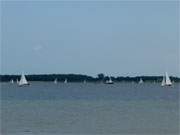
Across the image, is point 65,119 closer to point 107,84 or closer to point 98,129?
point 98,129

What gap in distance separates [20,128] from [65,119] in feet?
20.9

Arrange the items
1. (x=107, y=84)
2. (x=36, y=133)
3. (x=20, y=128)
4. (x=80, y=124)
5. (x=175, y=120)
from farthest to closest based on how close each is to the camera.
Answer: (x=107, y=84) < (x=175, y=120) < (x=80, y=124) < (x=20, y=128) < (x=36, y=133)

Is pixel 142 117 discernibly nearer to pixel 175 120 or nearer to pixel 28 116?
pixel 175 120

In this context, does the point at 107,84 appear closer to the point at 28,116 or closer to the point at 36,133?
the point at 28,116

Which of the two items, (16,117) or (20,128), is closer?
(20,128)

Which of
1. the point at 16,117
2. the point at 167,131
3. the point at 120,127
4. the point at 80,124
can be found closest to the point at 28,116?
the point at 16,117

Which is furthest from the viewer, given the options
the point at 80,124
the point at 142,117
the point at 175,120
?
the point at 142,117

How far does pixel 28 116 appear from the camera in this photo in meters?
34.6

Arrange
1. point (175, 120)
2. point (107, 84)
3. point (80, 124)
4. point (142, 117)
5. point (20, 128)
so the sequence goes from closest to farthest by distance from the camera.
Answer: point (20, 128) → point (80, 124) → point (175, 120) → point (142, 117) → point (107, 84)

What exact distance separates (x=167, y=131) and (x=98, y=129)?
10.9 feet

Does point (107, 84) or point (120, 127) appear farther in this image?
point (107, 84)

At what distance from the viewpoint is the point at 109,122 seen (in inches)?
1214

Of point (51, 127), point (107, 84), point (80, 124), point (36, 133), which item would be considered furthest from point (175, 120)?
point (107, 84)

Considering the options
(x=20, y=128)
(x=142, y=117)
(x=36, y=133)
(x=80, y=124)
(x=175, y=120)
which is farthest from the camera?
(x=142, y=117)
